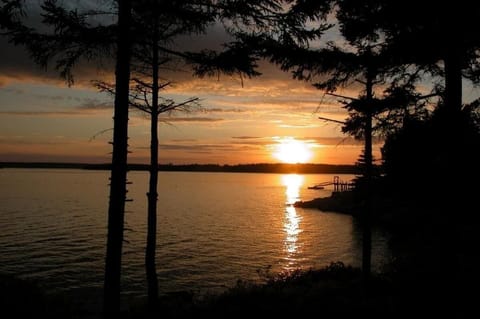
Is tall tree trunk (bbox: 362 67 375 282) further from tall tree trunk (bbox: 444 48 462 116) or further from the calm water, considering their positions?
the calm water

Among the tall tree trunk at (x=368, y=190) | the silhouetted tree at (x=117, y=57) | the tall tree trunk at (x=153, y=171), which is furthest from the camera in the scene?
the tall tree trunk at (x=368, y=190)

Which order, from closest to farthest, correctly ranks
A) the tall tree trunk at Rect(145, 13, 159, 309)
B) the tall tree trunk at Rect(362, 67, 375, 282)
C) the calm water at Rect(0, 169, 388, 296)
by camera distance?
the tall tree trunk at Rect(145, 13, 159, 309) → the tall tree trunk at Rect(362, 67, 375, 282) → the calm water at Rect(0, 169, 388, 296)

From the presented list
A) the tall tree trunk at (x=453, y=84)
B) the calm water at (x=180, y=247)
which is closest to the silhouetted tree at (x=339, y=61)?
the tall tree trunk at (x=453, y=84)

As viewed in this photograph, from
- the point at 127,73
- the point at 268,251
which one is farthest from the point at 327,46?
the point at 268,251

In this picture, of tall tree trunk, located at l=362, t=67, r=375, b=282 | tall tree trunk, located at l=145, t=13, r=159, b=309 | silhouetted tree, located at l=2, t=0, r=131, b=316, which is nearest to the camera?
silhouetted tree, located at l=2, t=0, r=131, b=316

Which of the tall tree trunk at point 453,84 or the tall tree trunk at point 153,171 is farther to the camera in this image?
the tall tree trunk at point 153,171

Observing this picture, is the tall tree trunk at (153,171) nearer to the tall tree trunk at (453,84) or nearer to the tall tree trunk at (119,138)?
the tall tree trunk at (119,138)

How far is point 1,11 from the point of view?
27.7 feet

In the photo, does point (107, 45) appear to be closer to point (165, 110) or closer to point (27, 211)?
point (165, 110)

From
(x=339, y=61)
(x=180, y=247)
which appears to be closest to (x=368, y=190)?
(x=339, y=61)

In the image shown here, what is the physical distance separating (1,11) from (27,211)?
2568 inches

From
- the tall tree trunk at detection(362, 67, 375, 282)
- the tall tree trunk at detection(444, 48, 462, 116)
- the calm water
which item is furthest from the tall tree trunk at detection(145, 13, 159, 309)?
the tall tree trunk at detection(444, 48, 462, 116)

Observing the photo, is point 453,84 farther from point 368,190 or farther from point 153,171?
point 153,171

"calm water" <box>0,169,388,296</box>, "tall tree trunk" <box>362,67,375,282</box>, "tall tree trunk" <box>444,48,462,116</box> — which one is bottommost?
"calm water" <box>0,169,388,296</box>
